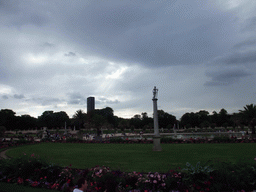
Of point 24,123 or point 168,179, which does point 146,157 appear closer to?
point 168,179

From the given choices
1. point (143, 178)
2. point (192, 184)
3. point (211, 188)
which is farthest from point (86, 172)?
point (211, 188)

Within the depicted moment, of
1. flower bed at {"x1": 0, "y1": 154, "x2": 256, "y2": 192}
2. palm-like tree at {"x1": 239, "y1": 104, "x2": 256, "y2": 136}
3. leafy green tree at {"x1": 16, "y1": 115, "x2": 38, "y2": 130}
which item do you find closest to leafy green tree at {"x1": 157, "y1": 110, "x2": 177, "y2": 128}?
leafy green tree at {"x1": 16, "y1": 115, "x2": 38, "y2": 130}

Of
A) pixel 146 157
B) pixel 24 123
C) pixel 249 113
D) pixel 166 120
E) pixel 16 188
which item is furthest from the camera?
pixel 166 120

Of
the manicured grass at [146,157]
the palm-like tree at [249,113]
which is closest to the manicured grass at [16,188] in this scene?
the manicured grass at [146,157]

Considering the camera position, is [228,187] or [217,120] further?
[217,120]

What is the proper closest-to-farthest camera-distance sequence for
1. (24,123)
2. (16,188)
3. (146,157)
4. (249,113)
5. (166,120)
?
1. (16,188)
2. (146,157)
3. (249,113)
4. (24,123)
5. (166,120)

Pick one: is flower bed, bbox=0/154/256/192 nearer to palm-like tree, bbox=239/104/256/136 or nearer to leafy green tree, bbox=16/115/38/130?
palm-like tree, bbox=239/104/256/136

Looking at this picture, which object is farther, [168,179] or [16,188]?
[16,188]

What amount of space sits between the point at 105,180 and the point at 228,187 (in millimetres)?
3775

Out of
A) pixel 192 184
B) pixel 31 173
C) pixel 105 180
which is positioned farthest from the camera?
pixel 31 173

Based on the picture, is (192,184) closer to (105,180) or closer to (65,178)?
(105,180)

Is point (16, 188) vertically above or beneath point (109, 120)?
beneath

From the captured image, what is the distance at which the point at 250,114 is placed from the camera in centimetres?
3619

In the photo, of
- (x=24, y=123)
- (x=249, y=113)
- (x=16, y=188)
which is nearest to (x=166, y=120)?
(x=24, y=123)
